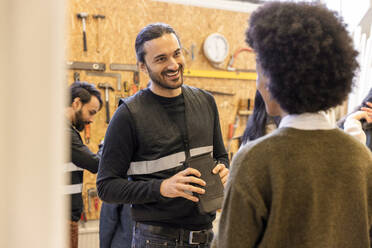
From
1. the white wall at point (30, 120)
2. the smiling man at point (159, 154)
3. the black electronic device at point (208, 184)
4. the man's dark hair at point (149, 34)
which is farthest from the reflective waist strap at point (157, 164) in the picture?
the white wall at point (30, 120)

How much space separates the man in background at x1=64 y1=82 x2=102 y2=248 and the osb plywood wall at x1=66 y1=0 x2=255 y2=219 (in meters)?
0.69

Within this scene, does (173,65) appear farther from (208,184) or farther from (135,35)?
(135,35)

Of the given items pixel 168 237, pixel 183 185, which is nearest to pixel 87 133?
pixel 168 237

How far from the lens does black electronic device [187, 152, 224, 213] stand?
4.60 ft

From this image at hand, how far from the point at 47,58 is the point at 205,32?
11.1 ft

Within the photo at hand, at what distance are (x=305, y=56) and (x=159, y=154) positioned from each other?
2.71ft

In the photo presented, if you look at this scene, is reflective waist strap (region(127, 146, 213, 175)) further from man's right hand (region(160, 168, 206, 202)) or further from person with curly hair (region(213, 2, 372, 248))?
person with curly hair (region(213, 2, 372, 248))

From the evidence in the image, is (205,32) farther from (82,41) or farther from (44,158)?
(44,158)

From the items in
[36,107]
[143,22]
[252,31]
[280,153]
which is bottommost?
[280,153]

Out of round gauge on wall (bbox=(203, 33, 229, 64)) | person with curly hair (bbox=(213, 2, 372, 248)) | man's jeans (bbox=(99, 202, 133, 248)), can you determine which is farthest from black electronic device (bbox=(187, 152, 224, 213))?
round gauge on wall (bbox=(203, 33, 229, 64))

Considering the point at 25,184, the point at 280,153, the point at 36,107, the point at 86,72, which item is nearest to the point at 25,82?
the point at 36,107

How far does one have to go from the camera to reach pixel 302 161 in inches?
33.8

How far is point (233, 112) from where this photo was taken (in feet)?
12.9

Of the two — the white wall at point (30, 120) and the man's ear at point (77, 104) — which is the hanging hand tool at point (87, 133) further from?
the white wall at point (30, 120)
